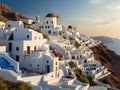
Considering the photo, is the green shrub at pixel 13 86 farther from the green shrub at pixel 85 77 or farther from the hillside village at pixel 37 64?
the green shrub at pixel 85 77

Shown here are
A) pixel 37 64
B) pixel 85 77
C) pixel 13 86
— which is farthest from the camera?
pixel 85 77

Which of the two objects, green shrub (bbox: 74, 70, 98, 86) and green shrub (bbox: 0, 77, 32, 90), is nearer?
green shrub (bbox: 0, 77, 32, 90)

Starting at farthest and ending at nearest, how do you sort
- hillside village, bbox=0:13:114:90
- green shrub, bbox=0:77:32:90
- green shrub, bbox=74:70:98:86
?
green shrub, bbox=74:70:98:86, hillside village, bbox=0:13:114:90, green shrub, bbox=0:77:32:90

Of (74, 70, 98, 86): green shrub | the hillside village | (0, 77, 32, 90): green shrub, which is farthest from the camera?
(74, 70, 98, 86): green shrub

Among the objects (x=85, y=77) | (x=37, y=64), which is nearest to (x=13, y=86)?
(x=37, y=64)

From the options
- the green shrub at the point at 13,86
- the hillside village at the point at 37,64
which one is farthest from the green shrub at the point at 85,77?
the green shrub at the point at 13,86

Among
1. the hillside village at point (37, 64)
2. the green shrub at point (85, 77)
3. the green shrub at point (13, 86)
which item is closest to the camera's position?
the green shrub at point (13, 86)

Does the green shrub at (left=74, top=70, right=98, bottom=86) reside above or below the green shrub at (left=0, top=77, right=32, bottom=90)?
below

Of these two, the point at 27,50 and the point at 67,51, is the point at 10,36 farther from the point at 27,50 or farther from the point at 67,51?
the point at 67,51

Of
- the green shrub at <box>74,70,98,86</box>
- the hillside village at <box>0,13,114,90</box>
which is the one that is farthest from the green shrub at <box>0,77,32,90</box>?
the green shrub at <box>74,70,98,86</box>

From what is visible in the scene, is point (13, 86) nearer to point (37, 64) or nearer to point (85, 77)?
point (37, 64)

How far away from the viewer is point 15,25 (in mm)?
40562

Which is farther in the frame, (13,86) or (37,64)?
(37,64)

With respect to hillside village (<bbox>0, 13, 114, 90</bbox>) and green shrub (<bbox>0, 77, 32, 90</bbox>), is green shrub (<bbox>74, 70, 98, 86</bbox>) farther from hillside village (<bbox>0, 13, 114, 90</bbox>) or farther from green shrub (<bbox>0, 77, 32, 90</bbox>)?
green shrub (<bbox>0, 77, 32, 90</bbox>)
